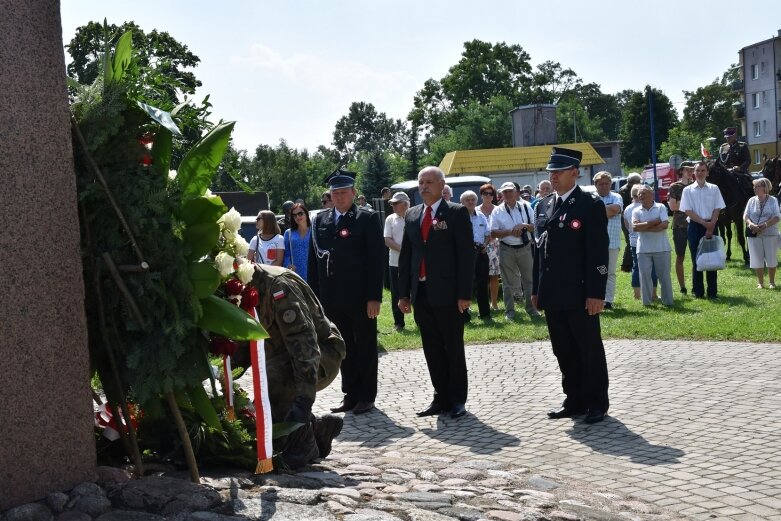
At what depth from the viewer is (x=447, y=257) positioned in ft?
29.4

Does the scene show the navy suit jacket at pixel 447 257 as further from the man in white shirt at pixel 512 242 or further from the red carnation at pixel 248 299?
the man in white shirt at pixel 512 242

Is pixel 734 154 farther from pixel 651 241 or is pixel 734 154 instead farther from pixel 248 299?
pixel 248 299

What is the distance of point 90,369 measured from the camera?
17.3ft

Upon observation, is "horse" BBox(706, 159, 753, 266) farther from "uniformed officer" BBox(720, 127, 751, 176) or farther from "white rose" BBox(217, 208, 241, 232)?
"white rose" BBox(217, 208, 241, 232)

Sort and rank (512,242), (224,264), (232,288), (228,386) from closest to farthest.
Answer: (224,264), (232,288), (228,386), (512,242)

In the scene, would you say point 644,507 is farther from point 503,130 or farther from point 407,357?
point 503,130

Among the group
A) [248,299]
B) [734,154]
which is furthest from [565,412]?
[734,154]

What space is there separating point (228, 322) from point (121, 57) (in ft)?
5.04

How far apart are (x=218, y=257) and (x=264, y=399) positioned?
3.17 feet

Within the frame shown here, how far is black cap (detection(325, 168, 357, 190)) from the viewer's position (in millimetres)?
9445

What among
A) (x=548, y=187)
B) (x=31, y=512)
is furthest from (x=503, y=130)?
(x=31, y=512)

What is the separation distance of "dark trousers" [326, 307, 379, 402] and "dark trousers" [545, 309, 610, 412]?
1.75 metres

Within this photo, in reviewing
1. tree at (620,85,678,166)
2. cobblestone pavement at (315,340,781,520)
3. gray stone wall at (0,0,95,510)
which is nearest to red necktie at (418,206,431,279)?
cobblestone pavement at (315,340,781,520)

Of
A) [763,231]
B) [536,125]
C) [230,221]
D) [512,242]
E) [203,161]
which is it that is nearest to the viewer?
[203,161]
